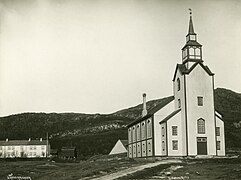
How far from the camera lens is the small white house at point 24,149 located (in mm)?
47959

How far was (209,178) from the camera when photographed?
611 inches

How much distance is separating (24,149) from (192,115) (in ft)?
106

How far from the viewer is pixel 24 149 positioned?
2136 inches

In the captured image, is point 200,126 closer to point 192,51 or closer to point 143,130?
point 192,51

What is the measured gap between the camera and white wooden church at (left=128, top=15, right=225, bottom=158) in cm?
2830

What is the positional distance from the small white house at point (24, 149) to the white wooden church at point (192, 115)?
2078cm

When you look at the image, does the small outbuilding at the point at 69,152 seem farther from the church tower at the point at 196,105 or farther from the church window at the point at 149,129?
the church tower at the point at 196,105

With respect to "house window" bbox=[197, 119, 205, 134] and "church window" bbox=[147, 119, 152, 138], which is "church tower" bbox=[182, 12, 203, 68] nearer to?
"house window" bbox=[197, 119, 205, 134]

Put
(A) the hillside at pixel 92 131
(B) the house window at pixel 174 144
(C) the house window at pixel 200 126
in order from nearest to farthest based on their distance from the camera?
(C) the house window at pixel 200 126 < (B) the house window at pixel 174 144 < (A) the hillside at pixel 92 131

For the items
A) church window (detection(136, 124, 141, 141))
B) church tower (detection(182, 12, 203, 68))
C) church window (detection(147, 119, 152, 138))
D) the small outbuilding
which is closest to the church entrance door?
church window (detection(147, 119, 152, 138))

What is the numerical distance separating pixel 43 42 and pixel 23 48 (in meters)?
0.82

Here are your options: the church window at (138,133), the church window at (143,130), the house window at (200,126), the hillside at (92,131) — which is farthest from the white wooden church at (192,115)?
the hillside at (92,131)

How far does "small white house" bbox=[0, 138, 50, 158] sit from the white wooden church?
20.8m

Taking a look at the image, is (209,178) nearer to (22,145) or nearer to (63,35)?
(63,35)
